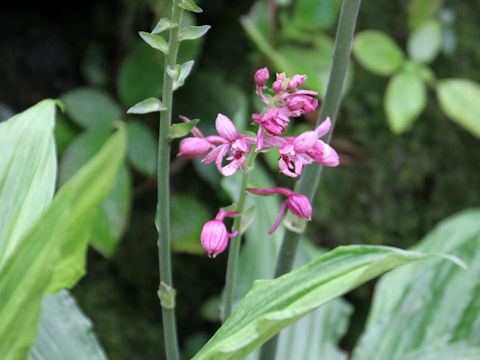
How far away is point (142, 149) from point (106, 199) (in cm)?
18

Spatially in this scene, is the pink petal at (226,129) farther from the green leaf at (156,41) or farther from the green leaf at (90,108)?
the green leaf at (90,108)

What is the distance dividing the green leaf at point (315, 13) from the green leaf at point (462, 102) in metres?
0.39

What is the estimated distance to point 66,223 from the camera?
0.42 metres

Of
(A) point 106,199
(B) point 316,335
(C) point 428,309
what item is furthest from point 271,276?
(A) point 106,199

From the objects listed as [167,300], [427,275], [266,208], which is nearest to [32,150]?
[167,300]

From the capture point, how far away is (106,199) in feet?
4.48

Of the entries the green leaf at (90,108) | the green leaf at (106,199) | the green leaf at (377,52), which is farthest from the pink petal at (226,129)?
the green leaf at (377,52)

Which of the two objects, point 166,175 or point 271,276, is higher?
point 166,175

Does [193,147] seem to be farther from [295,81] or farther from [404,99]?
[404,99]

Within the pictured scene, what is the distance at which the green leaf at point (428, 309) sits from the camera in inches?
Result: 43.8

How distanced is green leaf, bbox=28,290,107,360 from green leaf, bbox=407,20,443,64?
124 centimetres

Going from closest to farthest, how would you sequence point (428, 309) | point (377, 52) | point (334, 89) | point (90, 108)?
point (334, 89)
point (428, 309)
point (90, 108)
point (377, 52)

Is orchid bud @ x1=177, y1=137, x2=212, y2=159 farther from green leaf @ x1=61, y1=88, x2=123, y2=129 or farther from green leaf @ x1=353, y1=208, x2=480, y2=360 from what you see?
green leaf @ x1=61, y1=88, x2=123, y2=129

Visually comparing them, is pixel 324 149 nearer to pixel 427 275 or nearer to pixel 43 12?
pixel 427 275
